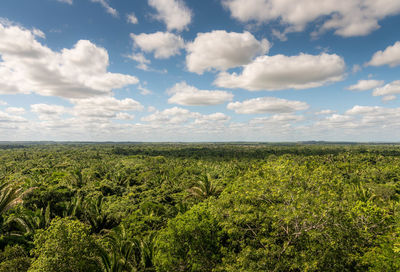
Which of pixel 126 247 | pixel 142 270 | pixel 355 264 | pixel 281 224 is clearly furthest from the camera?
pixel 126 247

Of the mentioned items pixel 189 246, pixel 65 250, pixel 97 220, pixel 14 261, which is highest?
pixel 65 250

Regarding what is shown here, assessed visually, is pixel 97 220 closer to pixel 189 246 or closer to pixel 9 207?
pixel 9 207

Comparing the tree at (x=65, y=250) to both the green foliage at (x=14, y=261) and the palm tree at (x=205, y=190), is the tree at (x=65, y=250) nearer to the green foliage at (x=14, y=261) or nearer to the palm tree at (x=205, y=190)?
the green foliage at (x=14, y=261)

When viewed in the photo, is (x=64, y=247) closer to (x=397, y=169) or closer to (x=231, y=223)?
(x=231, y=223)

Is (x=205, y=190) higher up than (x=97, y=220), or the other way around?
(x=205, y=190)

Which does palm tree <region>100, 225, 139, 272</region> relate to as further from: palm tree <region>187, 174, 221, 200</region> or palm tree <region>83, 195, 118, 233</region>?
palm tree <region>187, 174, 221, 200</region>

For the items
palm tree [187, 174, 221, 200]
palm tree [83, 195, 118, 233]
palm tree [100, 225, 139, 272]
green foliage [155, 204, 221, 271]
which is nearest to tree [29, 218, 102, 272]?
palm tree [100, 225, 139, 272]

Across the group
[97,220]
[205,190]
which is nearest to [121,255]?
[97,220]

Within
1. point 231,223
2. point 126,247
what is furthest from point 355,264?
point 126,247
